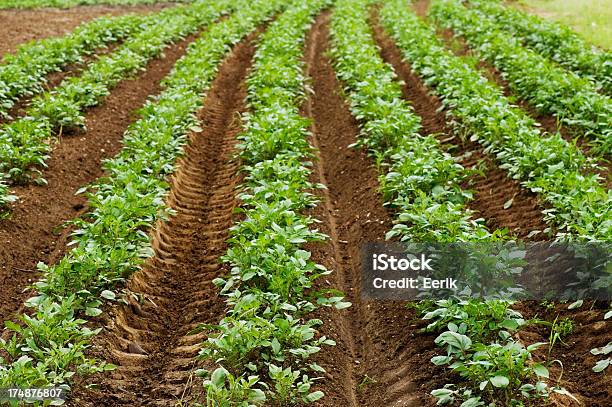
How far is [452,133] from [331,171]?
2040 mm

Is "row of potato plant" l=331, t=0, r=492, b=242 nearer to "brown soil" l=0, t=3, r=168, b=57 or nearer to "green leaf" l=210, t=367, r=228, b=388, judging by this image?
"green leaf" l=210, t=367, r=228, b=388

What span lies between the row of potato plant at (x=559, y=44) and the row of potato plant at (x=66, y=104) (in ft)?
27.2

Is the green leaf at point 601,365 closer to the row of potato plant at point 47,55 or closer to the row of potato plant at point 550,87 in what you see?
the row of potato plant at point 550,87

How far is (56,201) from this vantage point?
8.29m

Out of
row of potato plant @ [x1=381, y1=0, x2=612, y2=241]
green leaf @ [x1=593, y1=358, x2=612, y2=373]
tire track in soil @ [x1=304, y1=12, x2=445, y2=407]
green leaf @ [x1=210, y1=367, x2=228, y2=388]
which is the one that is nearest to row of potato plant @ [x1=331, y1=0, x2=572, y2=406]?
tire track in soil @ [x1=304, y1=12, x2=445, y2=407]

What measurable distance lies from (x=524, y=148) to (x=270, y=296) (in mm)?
4204

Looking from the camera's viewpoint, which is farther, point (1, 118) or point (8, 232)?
point (1, 118)

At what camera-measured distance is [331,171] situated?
31.2 ft

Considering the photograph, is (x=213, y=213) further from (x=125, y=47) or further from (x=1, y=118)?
(x=125, y=47)

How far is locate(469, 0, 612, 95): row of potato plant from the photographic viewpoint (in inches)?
499

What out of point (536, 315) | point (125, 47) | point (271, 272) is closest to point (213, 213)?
point (271, 272)

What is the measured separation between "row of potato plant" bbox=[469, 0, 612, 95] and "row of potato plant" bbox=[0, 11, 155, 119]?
954cm

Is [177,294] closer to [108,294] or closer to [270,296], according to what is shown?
[108,294]

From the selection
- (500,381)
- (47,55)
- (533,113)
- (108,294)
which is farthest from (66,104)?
(500,381)
